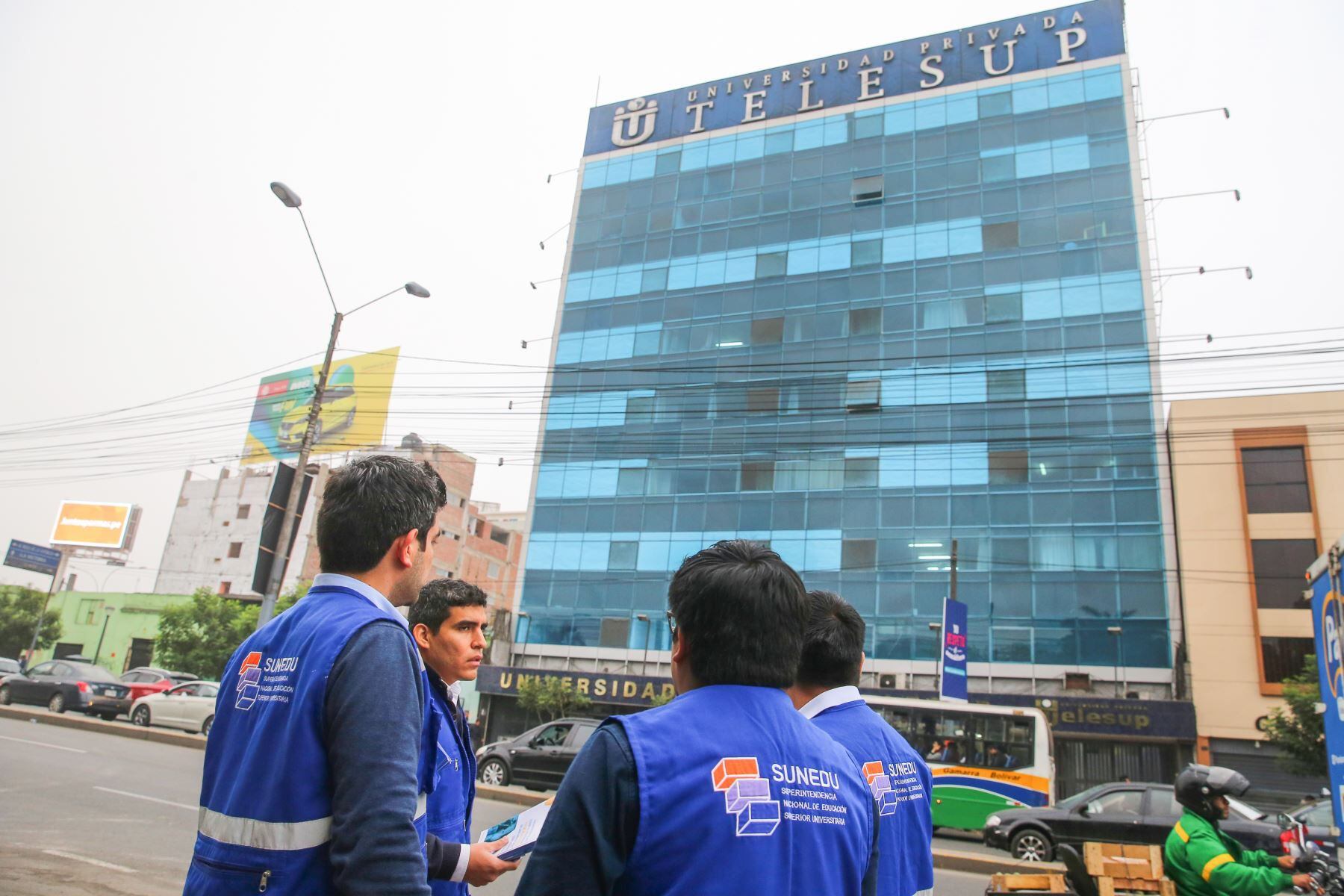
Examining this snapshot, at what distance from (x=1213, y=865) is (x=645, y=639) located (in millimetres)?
33646

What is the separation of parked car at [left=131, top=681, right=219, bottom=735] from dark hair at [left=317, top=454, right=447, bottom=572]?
2040 cm

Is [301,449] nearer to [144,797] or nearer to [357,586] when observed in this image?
[144,797]

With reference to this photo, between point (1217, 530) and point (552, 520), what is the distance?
2613 centimetres

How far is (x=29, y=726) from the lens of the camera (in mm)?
17578

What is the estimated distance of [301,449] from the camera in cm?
1486

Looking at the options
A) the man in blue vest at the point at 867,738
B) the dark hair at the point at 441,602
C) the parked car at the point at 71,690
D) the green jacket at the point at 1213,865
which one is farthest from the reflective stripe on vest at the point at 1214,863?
the parked car at the point at 71,690

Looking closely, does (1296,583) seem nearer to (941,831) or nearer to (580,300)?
(941,831)

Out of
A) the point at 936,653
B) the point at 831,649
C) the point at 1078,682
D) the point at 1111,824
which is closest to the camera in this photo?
the point at 831,649

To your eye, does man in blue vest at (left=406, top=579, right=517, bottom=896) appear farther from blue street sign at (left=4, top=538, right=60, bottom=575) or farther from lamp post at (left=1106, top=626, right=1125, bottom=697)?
blue street sign at (left=4, top=538, right=60, bottom=575)

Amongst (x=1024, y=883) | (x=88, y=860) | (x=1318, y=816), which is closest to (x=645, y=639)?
(x=1318, y=816)

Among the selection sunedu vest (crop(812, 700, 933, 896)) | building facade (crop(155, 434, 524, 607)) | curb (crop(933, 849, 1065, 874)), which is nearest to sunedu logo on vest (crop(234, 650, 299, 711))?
sunedu vest (crop(812, 700, 933, 896))

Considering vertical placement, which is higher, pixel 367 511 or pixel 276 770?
pixel 367 511

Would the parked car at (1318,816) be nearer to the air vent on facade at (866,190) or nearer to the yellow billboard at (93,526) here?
the air vent on facade at (866,190)

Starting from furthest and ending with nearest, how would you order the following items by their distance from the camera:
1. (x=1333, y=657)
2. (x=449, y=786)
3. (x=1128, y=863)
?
(x=1333, y=657), (x=1128, y=863), (x=449, y=786)
